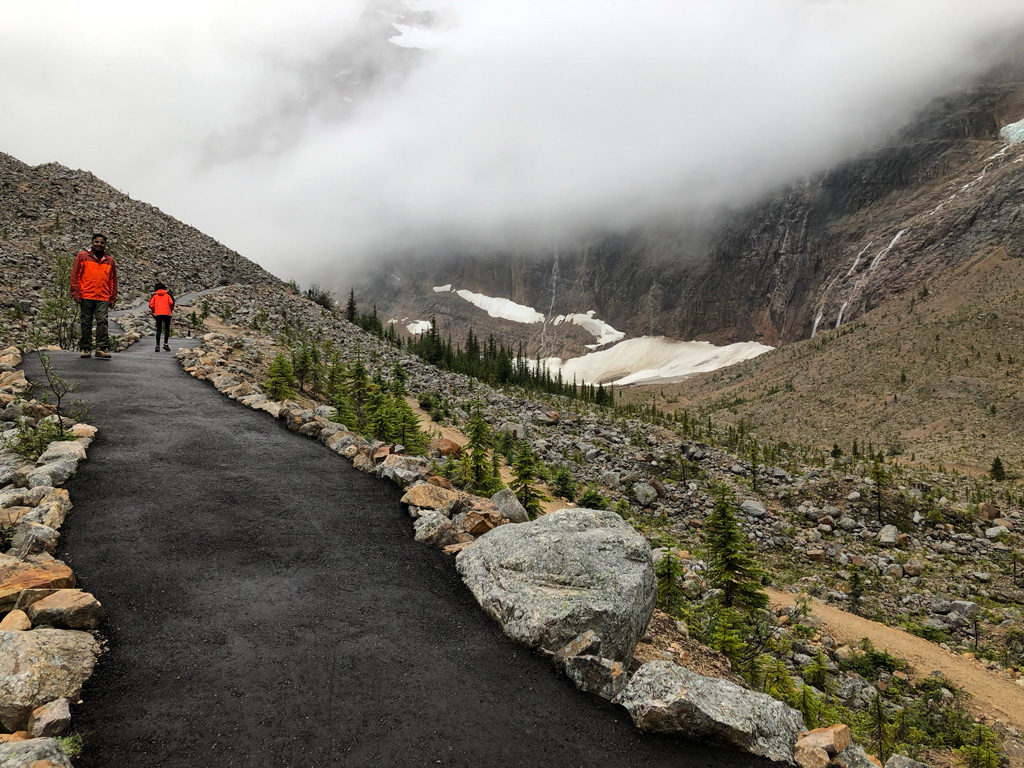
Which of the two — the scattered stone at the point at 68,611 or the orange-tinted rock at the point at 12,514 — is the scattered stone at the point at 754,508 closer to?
the scattered stone at the point at 68,611

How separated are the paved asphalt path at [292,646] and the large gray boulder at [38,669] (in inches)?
7.4

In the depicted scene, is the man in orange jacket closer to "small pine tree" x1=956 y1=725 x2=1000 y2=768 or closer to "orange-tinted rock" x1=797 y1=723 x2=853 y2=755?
"orange-tinted rock" x1=797 y1=723 x2=853 y2=755

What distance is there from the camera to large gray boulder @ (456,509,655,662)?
5383mm

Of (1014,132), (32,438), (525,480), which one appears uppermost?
(1014,132)

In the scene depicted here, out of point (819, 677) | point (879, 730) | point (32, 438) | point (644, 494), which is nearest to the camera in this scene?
point (32, 438)

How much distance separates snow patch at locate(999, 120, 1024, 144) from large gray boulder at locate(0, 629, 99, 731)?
19297cm

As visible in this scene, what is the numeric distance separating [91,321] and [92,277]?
74.4 inches

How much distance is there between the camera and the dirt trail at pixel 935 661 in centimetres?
1009

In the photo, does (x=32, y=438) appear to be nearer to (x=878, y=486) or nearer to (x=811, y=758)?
(x=811, y=758)

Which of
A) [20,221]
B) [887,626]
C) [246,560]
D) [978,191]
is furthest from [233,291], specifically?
[978,191]

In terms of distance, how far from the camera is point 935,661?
11.7 m

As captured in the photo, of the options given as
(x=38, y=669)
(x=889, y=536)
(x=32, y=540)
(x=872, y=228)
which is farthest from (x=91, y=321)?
(x=872, y=228)

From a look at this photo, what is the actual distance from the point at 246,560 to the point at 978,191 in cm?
16646

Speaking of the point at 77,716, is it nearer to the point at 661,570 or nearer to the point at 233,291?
the point at 661,570
